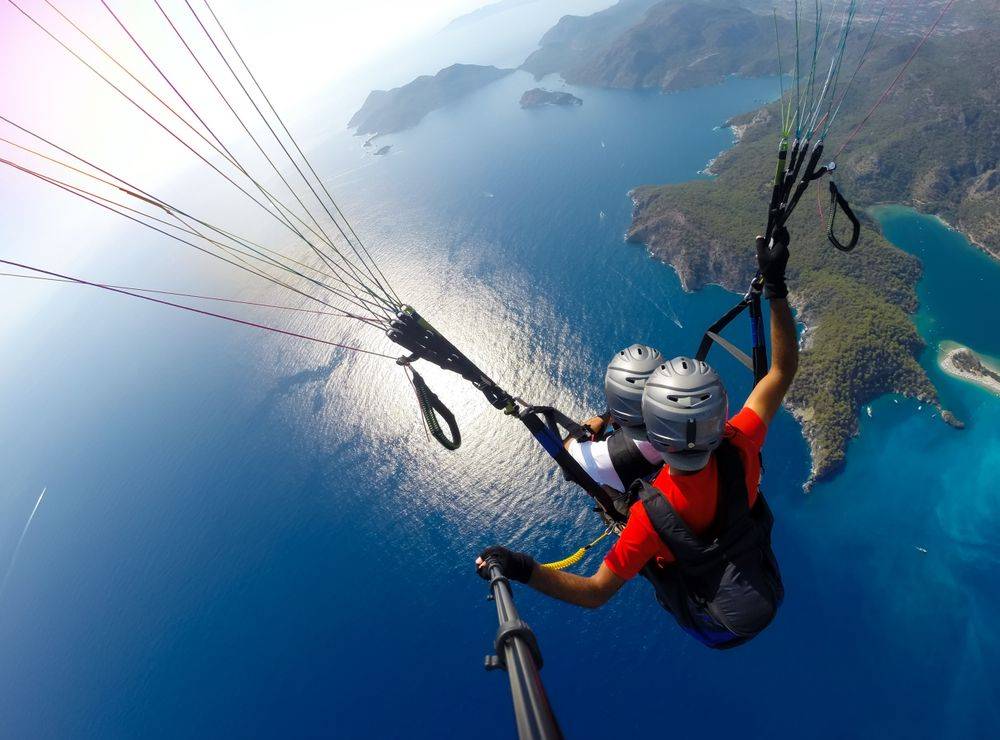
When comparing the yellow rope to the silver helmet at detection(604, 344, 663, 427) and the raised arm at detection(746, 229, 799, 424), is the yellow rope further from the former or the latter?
the raised arm at detection(746, 229, 799, 424)

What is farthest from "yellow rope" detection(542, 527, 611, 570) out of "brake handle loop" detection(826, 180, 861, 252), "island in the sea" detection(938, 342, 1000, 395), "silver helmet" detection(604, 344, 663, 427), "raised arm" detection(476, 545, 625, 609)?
"island in the sea" detection(938, 342, 1000, 395)

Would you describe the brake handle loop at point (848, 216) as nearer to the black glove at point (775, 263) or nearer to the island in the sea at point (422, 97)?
the black glove at point (775, 263)

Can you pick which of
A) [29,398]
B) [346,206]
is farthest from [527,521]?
[29,398]

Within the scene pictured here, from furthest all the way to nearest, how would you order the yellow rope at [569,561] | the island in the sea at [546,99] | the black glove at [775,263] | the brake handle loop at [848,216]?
the island in the sea at [546,99] < the brake handle loop at [848,216] < the black glove at [775,263] < the yellow rope at [569,561]

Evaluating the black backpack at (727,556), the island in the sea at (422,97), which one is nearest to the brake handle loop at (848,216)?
the black backpack at (727,556)

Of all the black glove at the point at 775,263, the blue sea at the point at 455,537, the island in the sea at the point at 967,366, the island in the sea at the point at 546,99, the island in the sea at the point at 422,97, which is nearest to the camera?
the black glove at the point at 775,263

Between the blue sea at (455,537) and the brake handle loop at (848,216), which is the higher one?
the brake handle loop at (848,216)

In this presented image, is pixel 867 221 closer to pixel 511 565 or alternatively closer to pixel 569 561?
pixel 569 561

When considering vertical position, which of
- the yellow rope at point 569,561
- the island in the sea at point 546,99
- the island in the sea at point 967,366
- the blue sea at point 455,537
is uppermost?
the yellow rope at point 569,561
